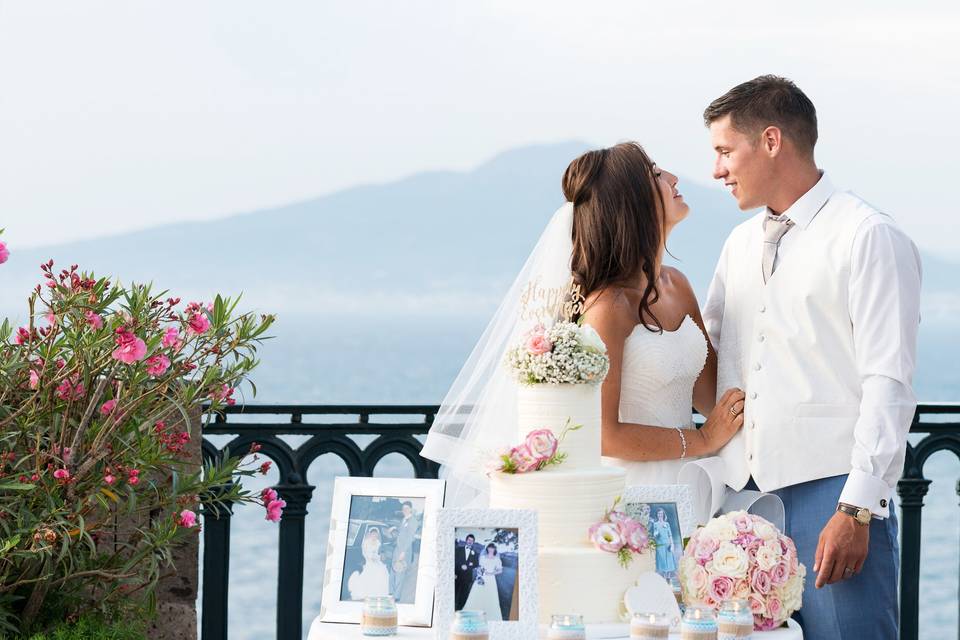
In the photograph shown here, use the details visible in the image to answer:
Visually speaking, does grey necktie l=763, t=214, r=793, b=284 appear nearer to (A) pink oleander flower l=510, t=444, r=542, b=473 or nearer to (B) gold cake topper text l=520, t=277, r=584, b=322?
(B) gold cake topper text l=520, t=277, r=584, b=322

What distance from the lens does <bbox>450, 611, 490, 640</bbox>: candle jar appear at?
221 cm

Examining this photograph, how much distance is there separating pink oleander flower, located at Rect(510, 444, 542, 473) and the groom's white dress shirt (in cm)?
83

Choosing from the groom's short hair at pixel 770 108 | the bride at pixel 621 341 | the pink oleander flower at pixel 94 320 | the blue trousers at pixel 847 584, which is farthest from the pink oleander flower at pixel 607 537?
the pink oleander flower at pixel 94 320

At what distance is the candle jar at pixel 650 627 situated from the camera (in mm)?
2283

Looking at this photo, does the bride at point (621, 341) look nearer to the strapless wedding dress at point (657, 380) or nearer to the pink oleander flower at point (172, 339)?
the strapless wedding dress at point (657, 380)

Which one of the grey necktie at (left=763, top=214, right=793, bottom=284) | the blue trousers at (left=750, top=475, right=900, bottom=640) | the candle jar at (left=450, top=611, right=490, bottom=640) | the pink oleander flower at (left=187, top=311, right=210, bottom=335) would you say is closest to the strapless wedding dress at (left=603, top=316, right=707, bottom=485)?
the grey necktie at (left=763, top=214, right=793, bottom=284)

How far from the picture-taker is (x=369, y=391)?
2090 inches

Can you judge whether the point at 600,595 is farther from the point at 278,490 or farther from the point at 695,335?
the point at 278,490

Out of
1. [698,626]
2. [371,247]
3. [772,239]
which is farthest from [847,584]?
[371,247]

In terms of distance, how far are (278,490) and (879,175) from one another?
1832 inches

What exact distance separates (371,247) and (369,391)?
741 centimetres

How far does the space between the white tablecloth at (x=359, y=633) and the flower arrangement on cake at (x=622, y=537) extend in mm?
184

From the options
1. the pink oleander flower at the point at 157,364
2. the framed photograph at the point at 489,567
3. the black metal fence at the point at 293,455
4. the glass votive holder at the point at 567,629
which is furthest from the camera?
the black metal fence at the point at 293,455

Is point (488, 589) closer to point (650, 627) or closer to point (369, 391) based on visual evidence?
point (650, 627)
